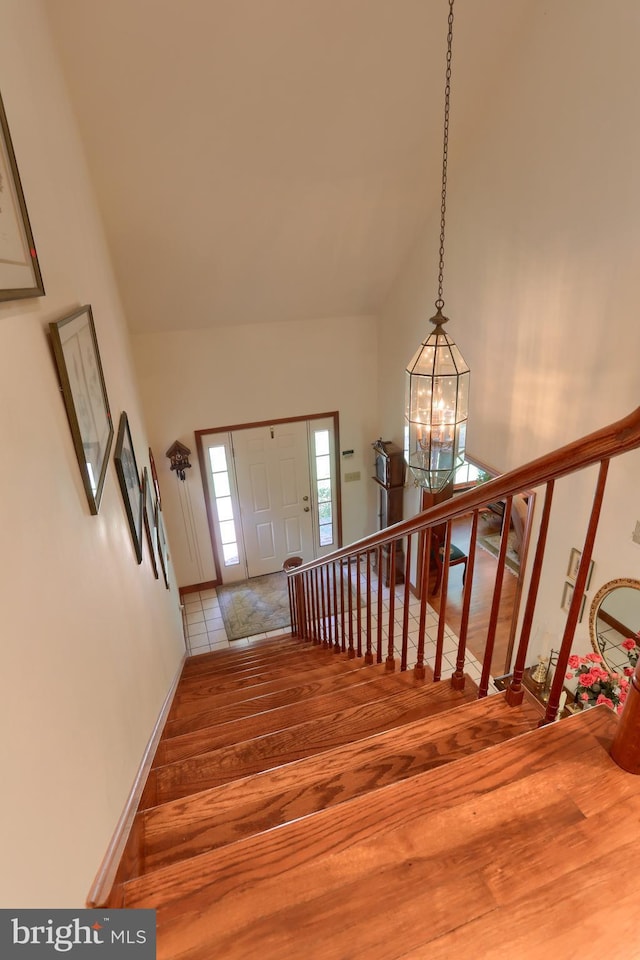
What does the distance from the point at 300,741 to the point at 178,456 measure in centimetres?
398

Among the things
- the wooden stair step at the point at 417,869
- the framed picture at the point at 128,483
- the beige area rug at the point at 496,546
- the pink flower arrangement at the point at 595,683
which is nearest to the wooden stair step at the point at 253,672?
the framed picture at the point at 128,483

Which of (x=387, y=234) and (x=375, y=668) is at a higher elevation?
(x=387, y=234)

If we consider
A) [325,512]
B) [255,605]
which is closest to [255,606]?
[255,605]

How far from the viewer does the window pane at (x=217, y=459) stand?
5676mm

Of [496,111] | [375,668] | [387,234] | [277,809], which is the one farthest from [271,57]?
[277,809]

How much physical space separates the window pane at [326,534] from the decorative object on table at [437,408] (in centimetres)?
390

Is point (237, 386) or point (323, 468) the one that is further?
point (323, 468)

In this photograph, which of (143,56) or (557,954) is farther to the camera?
(143,56)

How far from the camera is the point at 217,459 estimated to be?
572 cm

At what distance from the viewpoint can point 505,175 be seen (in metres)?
3.34

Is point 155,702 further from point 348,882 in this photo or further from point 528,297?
point 528,297

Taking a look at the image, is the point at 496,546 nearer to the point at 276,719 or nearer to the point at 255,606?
the point at 255,606

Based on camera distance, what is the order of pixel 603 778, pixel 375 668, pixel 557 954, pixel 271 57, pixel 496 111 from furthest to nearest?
pixel 496 111, pixel 271 57, pixel 375 668, pixel 603 778, pixel 557 954

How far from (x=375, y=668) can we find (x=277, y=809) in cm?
131
